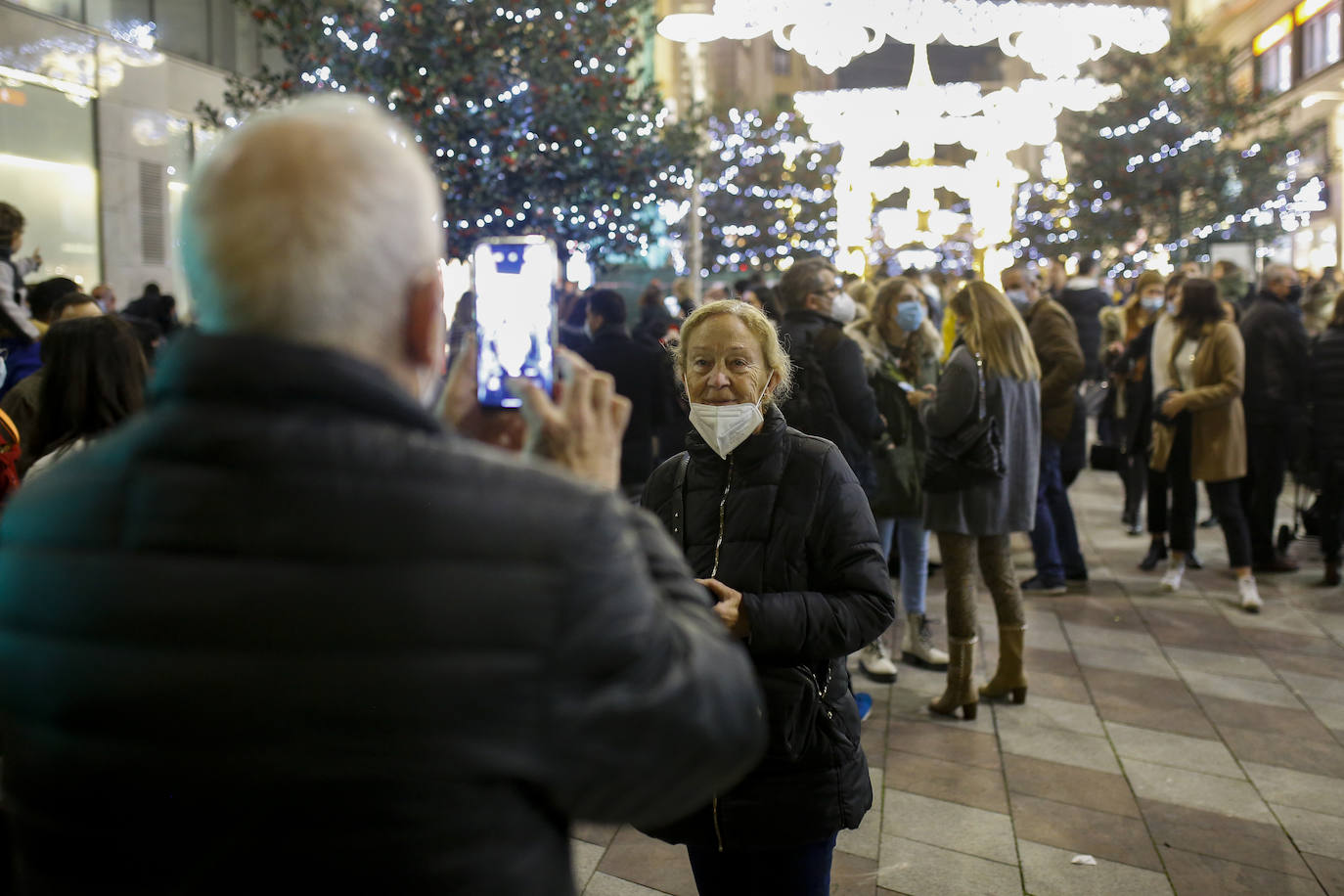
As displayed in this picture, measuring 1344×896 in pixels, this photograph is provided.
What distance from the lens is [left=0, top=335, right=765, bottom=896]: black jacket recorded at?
3.98ft

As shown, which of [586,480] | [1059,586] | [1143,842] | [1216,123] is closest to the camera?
[586,480]

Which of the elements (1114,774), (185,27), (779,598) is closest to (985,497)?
(1114,774)

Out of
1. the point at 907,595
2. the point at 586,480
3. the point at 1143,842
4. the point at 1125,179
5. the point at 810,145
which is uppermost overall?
the point at 810,145

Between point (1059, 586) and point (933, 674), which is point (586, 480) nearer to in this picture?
point (933, 674)

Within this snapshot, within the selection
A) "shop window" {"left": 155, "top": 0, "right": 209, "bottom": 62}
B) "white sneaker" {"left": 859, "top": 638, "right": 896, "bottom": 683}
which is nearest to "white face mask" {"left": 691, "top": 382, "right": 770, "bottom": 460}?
"white sneaker" {"left": 859, "top": 638, "right": 896, "bottom": 683}

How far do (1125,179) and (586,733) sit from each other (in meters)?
32.8

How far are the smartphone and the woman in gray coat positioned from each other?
4.57 m

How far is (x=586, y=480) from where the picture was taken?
4.80ft

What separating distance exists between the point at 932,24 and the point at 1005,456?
4.92m

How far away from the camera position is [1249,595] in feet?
26.6

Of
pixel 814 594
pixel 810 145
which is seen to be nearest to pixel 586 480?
pixel 814 594

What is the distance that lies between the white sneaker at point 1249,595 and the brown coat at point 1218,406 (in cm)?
71

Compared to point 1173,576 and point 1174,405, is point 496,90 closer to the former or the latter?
point 1174,405

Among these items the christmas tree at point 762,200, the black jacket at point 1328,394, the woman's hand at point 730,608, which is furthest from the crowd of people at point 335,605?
the christmas tree at point 762,200
